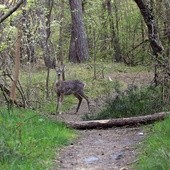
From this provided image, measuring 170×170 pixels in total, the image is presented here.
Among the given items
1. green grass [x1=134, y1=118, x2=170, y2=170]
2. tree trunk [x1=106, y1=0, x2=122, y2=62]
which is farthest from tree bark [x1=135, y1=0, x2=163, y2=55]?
tree trunk [x1=106, y1=0, x2=122, y2=62]

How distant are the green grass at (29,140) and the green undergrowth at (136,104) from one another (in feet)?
7.25

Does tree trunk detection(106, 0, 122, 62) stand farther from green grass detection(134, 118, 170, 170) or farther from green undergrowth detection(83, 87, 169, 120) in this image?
green grass detection(134, 118, 170, 170)

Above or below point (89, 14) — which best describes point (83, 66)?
below

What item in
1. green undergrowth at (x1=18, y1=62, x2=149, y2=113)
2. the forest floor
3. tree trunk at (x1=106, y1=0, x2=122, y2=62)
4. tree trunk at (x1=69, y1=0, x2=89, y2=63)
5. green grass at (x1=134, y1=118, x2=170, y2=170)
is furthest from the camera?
tree trunk at (x1=106, y1=0, x2=122, y2=62)

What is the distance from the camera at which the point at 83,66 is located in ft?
77.2

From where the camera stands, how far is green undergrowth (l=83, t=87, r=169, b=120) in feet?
40.9

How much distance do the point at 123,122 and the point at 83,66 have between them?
481 inches

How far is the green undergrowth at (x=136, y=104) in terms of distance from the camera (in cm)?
1247

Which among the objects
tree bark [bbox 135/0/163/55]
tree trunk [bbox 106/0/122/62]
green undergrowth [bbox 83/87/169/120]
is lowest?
green undergrowth [bbox 83/87/169/120]

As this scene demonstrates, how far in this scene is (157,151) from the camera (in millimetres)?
7203

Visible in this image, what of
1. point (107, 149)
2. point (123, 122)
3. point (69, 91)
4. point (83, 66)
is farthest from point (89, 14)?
point (107, 149)

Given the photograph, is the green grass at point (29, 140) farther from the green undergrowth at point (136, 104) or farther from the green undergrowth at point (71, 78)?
Result: the green undergrowth at point (71, 78)

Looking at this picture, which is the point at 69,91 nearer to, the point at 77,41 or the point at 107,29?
the point at 77,41

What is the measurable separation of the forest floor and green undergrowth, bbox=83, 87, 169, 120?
124 centimetres
